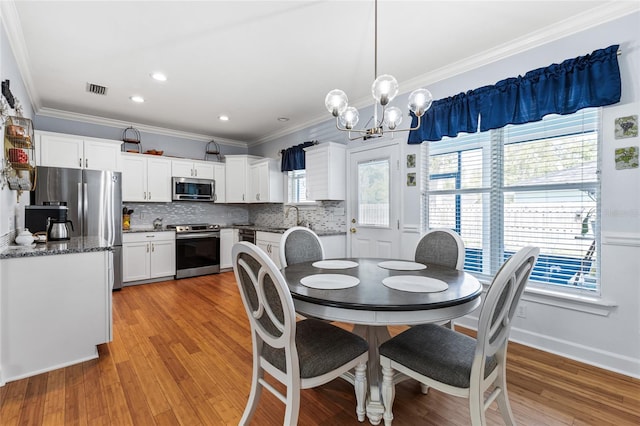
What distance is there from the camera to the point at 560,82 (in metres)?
2.28

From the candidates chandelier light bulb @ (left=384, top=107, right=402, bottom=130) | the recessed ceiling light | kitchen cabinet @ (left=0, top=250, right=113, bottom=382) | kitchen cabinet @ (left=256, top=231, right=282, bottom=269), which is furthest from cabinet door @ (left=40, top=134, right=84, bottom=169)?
chandelier light bulb @ (left=384, top=107, right=402, bottom=130)

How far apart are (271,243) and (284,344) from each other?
3.28 m

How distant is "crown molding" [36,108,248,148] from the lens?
13.8 feet

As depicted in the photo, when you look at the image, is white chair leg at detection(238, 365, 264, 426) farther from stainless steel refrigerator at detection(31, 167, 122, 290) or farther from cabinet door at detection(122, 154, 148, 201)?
cabinet door at detection(122, 154, 148, 201)

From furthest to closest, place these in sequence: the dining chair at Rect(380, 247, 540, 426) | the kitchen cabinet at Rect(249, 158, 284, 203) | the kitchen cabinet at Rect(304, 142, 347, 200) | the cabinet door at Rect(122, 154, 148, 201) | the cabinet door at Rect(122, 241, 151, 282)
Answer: the kitchen cabinet at Rect(249, 158, 284, 203) → the cabinet door at Rect(122, 154, 148, 201) → the cabinet door at Rect(122, 241, 151, 282) → the kitchen cabinet at Rect(304, 142, 347, 200) → the dining chair at Rect(380, 247, 540, 426)

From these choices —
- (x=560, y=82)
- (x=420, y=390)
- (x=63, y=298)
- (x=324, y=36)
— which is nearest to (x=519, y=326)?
(x=420, y=390)

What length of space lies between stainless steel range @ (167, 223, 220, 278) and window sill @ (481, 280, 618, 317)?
448cm

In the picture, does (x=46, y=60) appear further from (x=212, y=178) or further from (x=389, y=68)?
(x=389, y=68)

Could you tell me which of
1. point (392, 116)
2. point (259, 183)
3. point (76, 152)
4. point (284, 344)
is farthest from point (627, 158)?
point (76, 152)

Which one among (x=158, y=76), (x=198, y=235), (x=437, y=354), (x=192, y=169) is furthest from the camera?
(x=192, y=169)

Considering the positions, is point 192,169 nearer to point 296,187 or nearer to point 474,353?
point 296,187

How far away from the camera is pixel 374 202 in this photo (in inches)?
147

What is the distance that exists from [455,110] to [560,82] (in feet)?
2.70

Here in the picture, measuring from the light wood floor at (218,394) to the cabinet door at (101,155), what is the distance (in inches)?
107
